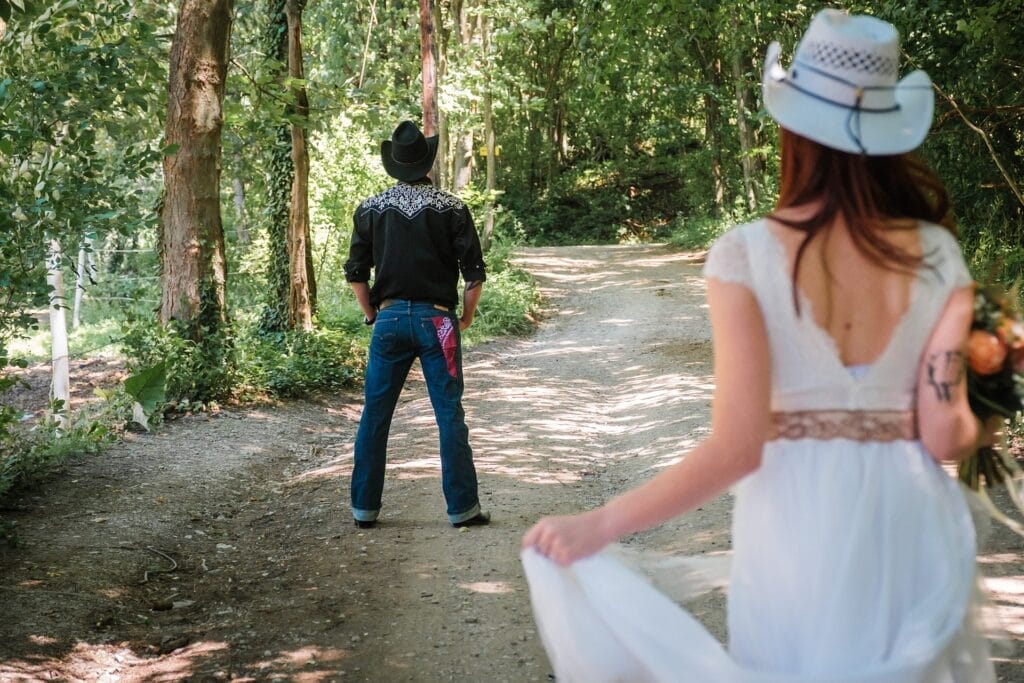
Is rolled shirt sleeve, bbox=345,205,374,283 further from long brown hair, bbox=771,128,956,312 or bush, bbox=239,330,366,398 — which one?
bush, bbox=239,330,366,398

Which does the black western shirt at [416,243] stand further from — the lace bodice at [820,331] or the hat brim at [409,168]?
the lace bodice at [820,331]

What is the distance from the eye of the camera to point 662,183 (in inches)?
1704

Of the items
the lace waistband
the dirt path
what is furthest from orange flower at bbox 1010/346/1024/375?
the dirt path

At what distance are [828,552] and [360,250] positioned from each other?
519cm

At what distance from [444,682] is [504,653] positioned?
415mm

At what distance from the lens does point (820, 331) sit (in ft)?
6.86

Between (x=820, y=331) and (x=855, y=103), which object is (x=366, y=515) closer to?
(x=820, y=331)

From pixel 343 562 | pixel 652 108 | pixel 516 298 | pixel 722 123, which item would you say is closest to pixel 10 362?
pixel 343 562

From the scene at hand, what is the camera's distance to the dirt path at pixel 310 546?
16.9ft

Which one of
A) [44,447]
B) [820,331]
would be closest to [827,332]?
[820,331]

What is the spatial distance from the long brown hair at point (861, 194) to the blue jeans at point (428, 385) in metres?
4.58

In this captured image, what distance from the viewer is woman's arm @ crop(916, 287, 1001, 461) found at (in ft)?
6.87

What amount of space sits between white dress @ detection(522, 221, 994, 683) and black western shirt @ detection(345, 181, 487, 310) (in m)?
4.66

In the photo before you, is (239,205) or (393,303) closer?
(393,303)
